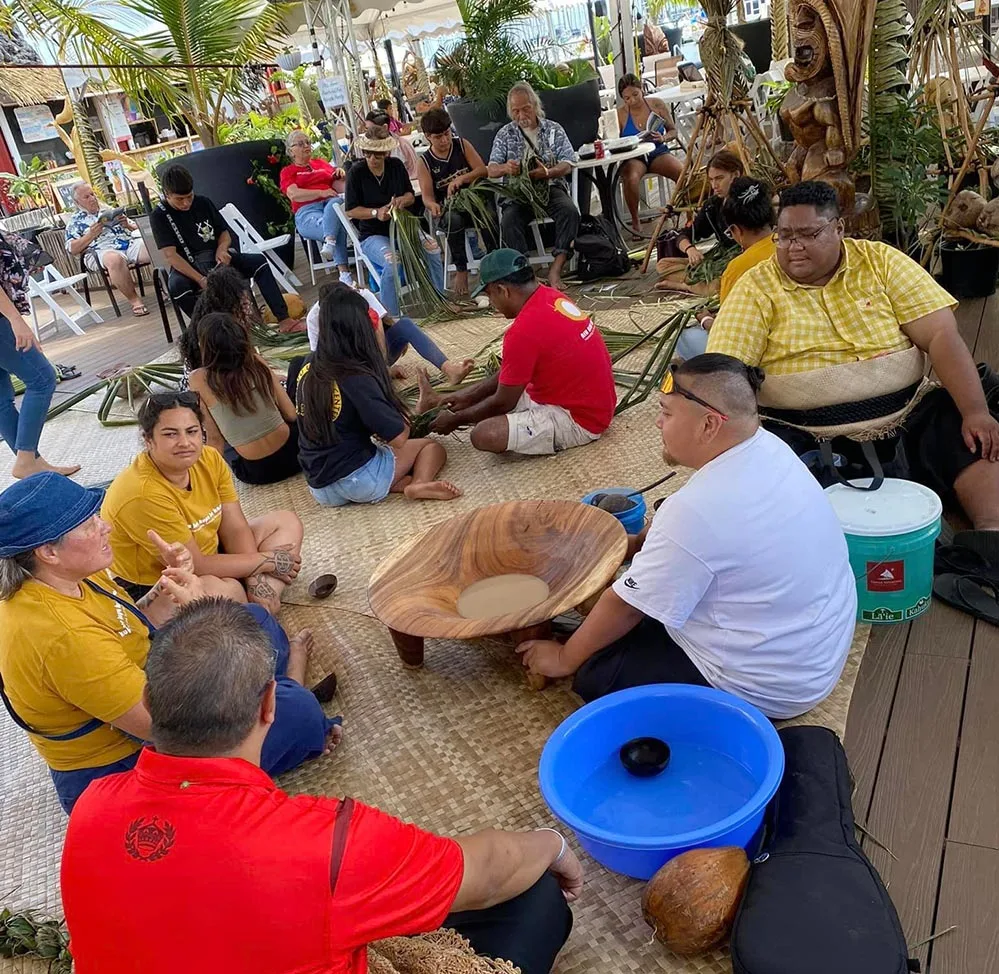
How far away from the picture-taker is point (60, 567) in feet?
5.93

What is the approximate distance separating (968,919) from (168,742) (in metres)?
1.43

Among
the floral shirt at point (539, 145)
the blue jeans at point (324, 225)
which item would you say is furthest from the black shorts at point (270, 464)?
the floral shirt at point (539, 145)

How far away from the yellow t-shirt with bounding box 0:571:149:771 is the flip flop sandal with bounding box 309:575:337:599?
3.62 feet

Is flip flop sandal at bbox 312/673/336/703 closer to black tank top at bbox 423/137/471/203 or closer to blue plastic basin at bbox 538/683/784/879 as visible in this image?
blue plastic basin at bbox 538/683/784/879

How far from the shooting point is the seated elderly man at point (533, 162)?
6.13 meters

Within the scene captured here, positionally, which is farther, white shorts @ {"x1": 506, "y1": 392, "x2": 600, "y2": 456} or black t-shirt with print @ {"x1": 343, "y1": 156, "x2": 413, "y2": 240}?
black t-shirt with print @ {"x1": 343, "y1": 156, "x2": 413, "y2": 240}

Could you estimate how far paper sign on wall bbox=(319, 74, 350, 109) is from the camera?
673 centimetres

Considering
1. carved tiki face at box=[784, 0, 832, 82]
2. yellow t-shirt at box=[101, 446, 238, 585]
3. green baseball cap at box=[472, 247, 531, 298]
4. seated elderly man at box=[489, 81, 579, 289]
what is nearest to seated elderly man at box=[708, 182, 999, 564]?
green baseball cap at box=[472, 247, 531, 298]

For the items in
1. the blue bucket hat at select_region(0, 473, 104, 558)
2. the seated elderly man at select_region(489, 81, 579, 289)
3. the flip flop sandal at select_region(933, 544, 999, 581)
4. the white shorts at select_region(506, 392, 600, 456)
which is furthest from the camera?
the seated elderly man at select_region(489, 81, 579, 289)

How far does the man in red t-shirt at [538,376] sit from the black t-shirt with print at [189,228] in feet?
9.76

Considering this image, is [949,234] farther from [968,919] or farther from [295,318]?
[295,318]

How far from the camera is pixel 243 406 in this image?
3.64m

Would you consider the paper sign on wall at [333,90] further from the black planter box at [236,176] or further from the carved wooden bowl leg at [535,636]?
the carved wooden bowl leg at [535,636]

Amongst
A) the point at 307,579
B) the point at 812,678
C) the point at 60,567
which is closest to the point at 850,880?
the point at 812,678
